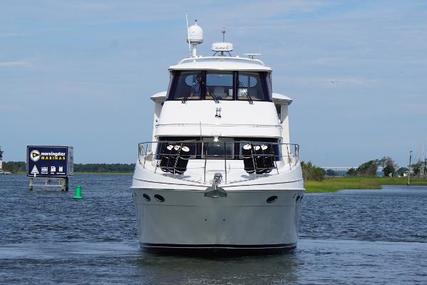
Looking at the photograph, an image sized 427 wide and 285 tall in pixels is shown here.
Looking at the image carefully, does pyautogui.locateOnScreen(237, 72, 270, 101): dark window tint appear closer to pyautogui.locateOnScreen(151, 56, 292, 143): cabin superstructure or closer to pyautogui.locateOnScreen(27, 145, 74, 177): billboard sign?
pyautogui.locateOnScreen(151, 56, 292, 143): cabin superstructure

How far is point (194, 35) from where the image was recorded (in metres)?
34.2

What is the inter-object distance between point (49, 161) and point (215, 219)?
193 feet

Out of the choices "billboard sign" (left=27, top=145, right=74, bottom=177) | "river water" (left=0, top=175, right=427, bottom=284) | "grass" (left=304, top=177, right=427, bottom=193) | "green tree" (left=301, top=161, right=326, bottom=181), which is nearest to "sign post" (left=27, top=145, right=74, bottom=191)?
"billboard sign" (left=27, top=145, right=74, bottom=177)

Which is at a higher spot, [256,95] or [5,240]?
[256,95]

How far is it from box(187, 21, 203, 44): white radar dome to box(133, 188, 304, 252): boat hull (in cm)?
684

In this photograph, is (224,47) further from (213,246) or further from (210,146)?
(213,246)

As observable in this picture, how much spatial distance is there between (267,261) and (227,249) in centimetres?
131

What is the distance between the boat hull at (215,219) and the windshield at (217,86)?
3.55 metres

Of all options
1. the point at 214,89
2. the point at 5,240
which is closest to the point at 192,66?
the point at 214,89

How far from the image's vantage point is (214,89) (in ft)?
102

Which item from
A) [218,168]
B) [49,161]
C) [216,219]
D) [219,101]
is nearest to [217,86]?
[219,101]

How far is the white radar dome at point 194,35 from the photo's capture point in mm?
34125

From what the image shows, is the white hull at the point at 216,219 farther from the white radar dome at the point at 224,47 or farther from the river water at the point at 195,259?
the white radar dome at the point at 224,47

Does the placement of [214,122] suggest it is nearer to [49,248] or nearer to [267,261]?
[267,261]
